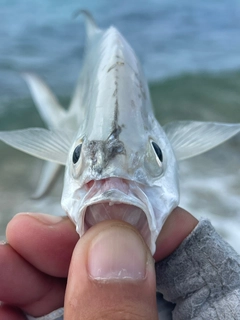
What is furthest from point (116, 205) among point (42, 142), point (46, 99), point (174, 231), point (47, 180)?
point (46, 99)

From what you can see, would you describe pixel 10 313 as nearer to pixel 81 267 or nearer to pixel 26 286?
pixel 26 286

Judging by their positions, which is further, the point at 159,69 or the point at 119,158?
the point at 159,69

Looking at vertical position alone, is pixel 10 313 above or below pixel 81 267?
below

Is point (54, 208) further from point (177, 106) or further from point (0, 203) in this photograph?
point (177, 106)

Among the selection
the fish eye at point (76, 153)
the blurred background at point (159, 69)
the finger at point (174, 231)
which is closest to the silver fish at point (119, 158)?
the fish eye at point (76, 153)

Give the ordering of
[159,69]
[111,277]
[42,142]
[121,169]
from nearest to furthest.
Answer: [111,277] < [121,169] < [42,142] < [159,69]

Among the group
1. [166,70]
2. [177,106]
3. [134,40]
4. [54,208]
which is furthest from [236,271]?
[134,40]
